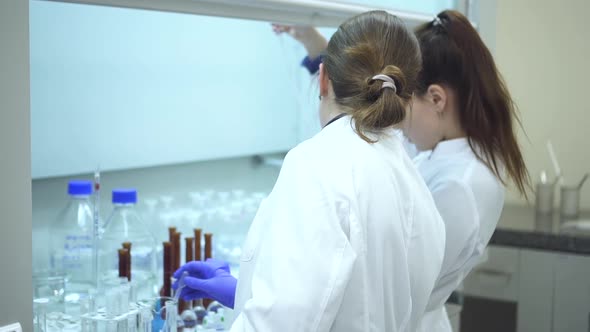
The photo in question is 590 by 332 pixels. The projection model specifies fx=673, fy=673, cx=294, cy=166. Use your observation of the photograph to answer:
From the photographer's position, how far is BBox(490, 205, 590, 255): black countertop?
266 centimetres

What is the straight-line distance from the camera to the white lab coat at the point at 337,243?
966 millimetres

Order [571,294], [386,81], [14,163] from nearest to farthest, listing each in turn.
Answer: [14,163]
[386,81]
[571,294]

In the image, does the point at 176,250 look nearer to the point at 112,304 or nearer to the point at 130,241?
the point at 130,241

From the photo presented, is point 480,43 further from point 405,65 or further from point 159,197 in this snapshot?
point 159,197

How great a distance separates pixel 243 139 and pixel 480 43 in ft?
3.01

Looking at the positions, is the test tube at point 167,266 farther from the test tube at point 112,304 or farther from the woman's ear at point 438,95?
the woman's ear at point 438,95

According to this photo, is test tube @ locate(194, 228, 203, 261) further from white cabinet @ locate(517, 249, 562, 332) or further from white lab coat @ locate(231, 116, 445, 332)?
white cabinet @ locate(517, 249, 562, 332)

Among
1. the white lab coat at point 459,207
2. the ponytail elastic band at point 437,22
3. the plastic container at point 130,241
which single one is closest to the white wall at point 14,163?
the plastic container at point 130,241

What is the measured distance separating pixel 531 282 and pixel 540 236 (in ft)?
0.66

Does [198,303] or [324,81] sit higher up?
[324,81]

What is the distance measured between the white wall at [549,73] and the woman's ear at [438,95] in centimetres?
191

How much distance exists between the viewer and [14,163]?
96 centimetres

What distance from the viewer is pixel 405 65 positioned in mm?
1130

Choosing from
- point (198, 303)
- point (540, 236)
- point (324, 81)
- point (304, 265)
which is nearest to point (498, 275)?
point (540, 236)
